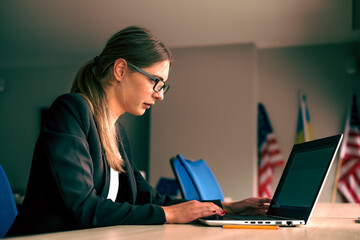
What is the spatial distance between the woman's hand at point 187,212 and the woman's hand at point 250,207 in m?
0.33

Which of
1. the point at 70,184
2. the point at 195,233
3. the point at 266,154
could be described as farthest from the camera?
the point at 266,154

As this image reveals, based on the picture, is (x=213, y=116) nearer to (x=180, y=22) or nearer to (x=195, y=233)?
(x=180, y=22)

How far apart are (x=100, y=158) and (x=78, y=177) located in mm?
160

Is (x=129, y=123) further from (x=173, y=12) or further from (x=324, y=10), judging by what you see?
(x=324, y=10)

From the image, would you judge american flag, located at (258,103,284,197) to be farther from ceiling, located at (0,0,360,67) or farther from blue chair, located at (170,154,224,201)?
blue chair, located at (170,154,224,201)

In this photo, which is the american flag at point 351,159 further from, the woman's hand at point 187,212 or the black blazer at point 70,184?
A: the black blazer at point 70,184

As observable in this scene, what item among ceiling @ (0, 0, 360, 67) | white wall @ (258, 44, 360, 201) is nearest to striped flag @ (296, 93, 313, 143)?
white wall @ (258, 44, 360, 201)

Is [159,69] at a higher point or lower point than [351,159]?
higher

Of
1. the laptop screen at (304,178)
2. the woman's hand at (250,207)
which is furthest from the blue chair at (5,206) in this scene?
the laptop screen at (304,178)

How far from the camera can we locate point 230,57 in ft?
19.6

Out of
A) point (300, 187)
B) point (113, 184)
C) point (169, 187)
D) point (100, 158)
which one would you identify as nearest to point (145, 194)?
point (113, 184)

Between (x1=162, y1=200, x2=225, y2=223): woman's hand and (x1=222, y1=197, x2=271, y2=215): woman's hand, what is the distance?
33 centimetres

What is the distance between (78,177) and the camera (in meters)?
1.12

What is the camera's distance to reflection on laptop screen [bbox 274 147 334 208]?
1.17m
